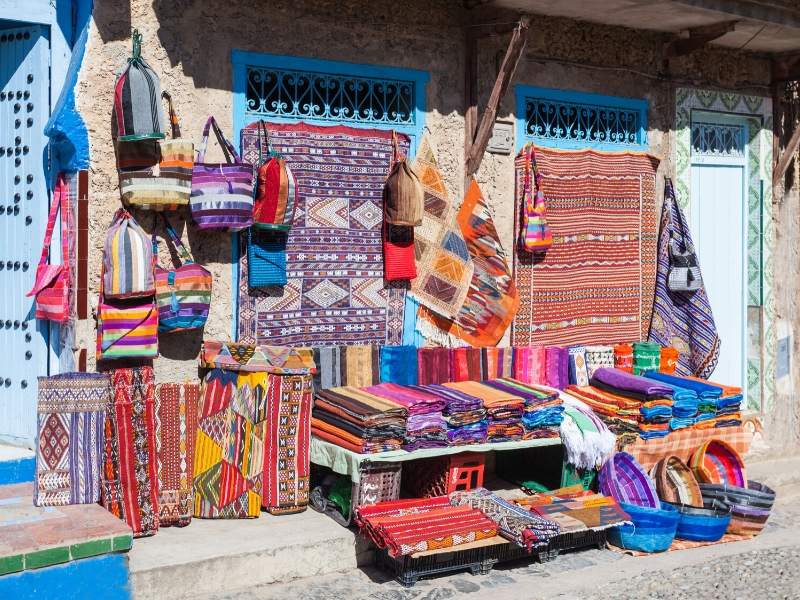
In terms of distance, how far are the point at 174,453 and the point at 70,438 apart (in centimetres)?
63

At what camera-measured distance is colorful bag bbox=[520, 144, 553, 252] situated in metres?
7.65

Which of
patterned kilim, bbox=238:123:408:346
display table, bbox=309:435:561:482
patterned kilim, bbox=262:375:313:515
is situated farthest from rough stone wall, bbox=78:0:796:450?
display table, bbox=309:435:561:482

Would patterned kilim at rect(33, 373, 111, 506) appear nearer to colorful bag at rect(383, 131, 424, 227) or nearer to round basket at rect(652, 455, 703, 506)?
colorful bag at rect(383, 131, 424, 227)

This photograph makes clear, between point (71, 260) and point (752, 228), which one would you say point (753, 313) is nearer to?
point (752, 228)

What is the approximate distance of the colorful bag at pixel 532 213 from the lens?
7.65 metres

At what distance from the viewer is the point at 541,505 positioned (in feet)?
21.7

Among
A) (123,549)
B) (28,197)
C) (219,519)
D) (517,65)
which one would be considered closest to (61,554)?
(123,549)

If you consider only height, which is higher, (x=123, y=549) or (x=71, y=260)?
(x=71, y=260)

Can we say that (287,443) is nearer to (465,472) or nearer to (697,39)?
(465,472)

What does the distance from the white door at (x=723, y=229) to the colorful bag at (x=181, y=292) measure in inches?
178

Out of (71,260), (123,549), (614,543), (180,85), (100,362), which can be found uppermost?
(180,85)

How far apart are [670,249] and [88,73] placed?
15.8ft

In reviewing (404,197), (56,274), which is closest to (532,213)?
(404,197)

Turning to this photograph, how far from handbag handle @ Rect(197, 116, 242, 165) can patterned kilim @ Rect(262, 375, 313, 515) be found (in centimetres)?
136
